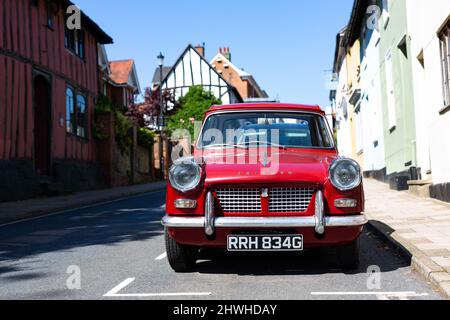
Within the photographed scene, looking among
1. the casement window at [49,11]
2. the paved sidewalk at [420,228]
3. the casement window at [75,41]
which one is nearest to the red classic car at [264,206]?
the paved sidewalk at [420,228]

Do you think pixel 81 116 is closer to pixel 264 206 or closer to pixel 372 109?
pixel 372 109

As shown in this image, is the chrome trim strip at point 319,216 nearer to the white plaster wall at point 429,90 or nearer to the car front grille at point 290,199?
the car front grille at point 290,199

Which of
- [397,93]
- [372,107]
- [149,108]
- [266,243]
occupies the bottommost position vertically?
[266,243]

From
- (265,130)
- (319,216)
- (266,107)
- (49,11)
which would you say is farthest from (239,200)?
(49,11)

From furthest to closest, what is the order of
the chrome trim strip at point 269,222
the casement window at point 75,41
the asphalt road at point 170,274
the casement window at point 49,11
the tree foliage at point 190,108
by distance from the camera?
the tree foliage at point 190,108, the casement window at point 75,41, the casement window at point 49,11, the chrome trim strip at point 269,222, the asphalt road at point 170,274

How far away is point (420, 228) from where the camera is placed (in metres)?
7.20

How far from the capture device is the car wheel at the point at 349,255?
201 inches

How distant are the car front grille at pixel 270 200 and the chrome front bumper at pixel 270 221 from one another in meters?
0.13

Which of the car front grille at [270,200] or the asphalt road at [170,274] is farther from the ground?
the car front grille at [270,200]

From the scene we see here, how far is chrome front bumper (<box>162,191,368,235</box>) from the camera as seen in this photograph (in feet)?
15.7

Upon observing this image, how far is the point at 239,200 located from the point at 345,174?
1.04m


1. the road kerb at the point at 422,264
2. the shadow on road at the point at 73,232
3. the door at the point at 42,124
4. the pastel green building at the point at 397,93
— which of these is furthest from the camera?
the door at the point at 42,124

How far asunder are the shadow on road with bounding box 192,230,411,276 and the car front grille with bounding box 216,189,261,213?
697mm

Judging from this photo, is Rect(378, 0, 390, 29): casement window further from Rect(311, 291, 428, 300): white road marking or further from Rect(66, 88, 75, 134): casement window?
Rect(311, 291, 428, 300): white road marking
